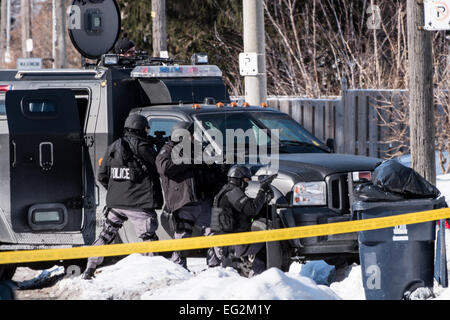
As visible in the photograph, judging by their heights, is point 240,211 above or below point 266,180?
below

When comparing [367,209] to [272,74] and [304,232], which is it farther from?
[272,74]

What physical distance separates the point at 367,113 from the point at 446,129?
2324 mm

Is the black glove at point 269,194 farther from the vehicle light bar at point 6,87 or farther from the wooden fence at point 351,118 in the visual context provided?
the wooden fence at point 351,118

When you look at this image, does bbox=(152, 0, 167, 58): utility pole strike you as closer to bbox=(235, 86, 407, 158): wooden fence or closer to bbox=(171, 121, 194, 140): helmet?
bbox=(235, 86, 407, 158): wooden fence

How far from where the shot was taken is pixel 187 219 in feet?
26.9

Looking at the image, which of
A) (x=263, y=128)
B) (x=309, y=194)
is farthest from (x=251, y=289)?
(x=263, y=128)

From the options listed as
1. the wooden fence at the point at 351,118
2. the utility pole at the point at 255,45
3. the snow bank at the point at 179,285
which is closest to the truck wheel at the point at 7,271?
the snow bank at the point at 179,285

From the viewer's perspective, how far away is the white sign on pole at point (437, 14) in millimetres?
9195

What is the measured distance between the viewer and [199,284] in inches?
241

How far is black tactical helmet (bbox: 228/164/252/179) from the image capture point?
7648 mm

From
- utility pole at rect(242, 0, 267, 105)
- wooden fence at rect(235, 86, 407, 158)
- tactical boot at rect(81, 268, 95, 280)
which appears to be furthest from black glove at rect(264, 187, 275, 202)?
Result: wooden fence at rect(235, 86, 407, 158)

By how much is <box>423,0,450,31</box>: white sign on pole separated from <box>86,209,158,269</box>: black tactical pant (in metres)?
3.77

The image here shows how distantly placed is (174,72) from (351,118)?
8543mm

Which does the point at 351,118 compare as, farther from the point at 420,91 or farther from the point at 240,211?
the point at 240,211
